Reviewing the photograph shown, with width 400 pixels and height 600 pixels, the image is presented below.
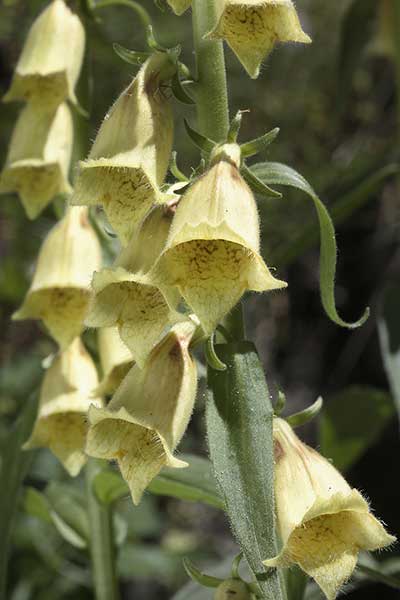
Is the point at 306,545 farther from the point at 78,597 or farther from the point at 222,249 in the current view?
the point at 78,597

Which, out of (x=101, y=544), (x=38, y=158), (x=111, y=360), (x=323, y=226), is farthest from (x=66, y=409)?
(x=323, y=226)

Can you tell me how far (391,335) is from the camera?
4.32 ft

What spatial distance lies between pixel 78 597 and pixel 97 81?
1.15 m

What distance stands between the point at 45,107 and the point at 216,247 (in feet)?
1.46

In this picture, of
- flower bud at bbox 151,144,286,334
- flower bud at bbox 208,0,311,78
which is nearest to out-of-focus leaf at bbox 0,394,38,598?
flower bud at bbox 151,144,286,334

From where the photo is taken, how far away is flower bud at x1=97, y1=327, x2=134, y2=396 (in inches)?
40.9

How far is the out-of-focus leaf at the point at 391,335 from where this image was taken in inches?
48.4

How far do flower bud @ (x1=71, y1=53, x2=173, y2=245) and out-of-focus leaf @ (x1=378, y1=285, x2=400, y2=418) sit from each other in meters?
0.51

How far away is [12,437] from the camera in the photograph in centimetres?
122

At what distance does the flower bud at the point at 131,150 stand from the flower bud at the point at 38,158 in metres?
0.31

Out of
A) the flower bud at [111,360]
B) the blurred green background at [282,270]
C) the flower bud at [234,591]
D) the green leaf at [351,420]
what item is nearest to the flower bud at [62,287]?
the flower bud at [111,360]

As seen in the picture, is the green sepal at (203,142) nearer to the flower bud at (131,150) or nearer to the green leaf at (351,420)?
the flower bud at (131,150)

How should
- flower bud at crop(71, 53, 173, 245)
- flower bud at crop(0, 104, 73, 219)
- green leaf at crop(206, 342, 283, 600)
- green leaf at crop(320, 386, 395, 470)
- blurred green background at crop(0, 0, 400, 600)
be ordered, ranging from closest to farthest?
green leaf at crop(206, 342, 283, 600) < flower bud at crop(71, 53, 173, 245) < flower bud at crop(0, 104, 73, 219) < green leaf at crop(320, 386, 395, 470) < blurred green background at crop(0, 0, 400, 600)

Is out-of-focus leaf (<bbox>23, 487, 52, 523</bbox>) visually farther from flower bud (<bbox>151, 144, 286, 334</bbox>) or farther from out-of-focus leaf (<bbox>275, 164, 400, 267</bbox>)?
flower bud (<bbox>151, 144, 286, 334</bbox>)
